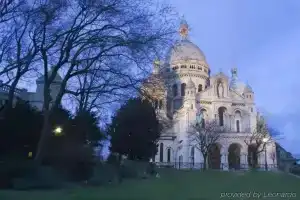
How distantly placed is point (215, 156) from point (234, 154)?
Result: 413 centimetres

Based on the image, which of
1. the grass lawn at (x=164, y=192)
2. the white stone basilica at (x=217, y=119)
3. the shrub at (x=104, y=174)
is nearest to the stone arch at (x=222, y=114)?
the white stone basilica at (x=217, y=119)

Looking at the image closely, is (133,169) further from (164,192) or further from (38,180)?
(164,192)

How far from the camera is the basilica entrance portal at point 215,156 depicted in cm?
6255

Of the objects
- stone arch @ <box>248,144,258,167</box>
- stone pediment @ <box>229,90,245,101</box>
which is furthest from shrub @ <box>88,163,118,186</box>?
stone pediment @ <box>229,90,245,101</box>

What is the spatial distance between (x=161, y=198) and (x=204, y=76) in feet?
237

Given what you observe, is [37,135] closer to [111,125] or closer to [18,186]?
[18,186]

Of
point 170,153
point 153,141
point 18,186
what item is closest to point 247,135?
point 170,153

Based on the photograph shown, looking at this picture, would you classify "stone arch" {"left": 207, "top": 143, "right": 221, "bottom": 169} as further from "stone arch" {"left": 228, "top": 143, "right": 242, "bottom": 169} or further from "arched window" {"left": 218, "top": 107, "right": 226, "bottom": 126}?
"arched window" {"left": 218, "top": 107, "right": 226, "bottom": 126}

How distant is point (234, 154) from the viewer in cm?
6594

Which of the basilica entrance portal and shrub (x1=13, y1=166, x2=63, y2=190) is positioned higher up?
the basilica entrance portal

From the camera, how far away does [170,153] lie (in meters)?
71.1

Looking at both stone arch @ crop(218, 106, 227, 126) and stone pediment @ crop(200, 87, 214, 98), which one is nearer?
stone arch @ crop(218, 106, 227, 126)

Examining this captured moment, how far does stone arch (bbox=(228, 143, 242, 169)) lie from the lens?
64062mm

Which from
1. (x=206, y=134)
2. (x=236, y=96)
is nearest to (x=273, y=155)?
(x=236, y=96)
